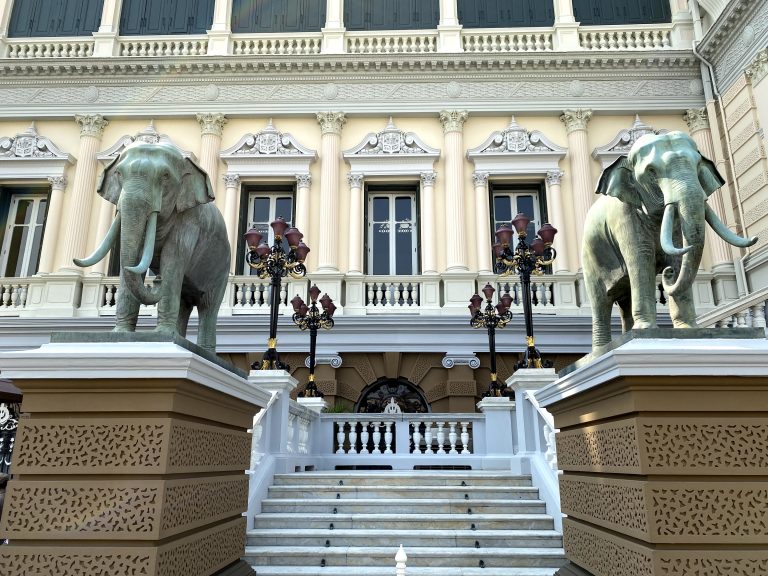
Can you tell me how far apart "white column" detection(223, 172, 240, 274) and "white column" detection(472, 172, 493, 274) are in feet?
21.0

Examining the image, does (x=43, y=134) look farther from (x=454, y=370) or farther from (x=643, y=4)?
(x=643, y=4)

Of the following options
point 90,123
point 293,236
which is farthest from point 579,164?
point 90,123

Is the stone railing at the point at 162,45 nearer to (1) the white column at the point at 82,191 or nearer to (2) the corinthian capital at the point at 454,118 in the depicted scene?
(1) the white column at the point at 82,191

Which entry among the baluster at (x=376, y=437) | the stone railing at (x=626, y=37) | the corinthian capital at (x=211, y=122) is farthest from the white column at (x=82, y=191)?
the stone railing at (x=626, y=37)

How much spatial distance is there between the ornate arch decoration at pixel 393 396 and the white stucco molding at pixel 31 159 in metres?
10.3

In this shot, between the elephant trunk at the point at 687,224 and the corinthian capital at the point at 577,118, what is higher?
the corinthian capital at the point at 577,118

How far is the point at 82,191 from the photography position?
15867 millimetres

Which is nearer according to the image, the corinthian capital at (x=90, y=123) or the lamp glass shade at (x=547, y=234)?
the lamp glass shade at (x=547, y=234)

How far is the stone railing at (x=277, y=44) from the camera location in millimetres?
16875

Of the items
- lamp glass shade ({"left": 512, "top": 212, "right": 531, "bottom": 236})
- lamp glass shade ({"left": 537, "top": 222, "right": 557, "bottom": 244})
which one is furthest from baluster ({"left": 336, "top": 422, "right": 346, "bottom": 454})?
lamp glass shade ({"left": 537, "top": 222, "right": 557, "bottom": 244})

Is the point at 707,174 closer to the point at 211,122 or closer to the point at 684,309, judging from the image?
the point at 684,309

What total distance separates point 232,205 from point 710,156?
1253cm

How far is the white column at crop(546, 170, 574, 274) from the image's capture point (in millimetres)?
15070

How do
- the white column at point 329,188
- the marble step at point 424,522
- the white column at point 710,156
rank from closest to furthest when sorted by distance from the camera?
the marble step at point 424,522 < the white column at point 710,156 < the white column at point 329,188
